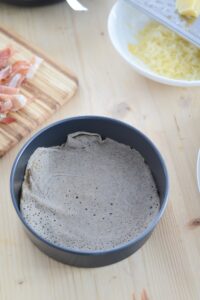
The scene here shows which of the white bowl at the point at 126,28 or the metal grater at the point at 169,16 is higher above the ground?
the metal grater at the point at 169,16

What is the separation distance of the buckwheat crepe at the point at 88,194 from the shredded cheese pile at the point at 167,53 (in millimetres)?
240

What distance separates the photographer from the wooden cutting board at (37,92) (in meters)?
0.89

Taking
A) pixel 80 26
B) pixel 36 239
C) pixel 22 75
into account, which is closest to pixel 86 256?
pixel 36 239

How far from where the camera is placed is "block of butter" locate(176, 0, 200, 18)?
0.96m

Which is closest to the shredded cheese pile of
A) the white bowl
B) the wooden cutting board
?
the white bowl

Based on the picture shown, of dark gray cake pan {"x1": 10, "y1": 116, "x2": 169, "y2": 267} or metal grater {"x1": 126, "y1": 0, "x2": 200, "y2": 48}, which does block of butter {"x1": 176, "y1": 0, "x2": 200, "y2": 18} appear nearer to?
metal grater {"x1": 126, "y1": 0, "x2": 200, "y2": 48}

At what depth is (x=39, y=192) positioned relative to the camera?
748 millimetres

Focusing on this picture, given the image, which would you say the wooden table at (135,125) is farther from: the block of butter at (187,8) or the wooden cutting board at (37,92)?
the block of butter at (187,8)

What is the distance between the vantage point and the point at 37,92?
0.95m

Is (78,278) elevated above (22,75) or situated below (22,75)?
below

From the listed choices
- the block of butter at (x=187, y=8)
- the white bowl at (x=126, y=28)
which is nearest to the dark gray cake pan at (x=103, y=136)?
the white bowl at (x=126, y=28)

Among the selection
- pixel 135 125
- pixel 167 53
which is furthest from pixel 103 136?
→ pixel 167 53

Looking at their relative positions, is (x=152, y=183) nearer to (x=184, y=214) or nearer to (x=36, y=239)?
(x=184, y=214)

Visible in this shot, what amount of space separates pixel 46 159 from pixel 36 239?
0.51ft
